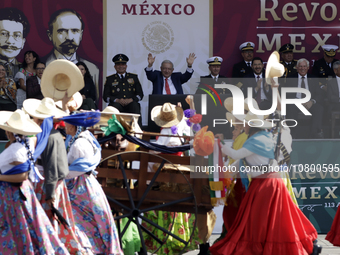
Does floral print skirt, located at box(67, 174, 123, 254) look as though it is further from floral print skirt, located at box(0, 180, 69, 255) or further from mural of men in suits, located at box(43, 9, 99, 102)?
mural of men in suits, located at box(43, 9, 99, 102)

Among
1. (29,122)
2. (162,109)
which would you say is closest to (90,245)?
(29,122)

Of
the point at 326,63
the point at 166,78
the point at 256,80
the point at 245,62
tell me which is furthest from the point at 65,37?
the point at 326,63

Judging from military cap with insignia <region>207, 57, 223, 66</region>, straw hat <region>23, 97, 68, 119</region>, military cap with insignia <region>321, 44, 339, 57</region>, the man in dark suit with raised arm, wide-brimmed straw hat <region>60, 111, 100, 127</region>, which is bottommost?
wide-brimmed straw hat <region>60, 111, 100, 127</region>

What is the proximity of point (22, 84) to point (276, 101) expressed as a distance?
604 centimetres

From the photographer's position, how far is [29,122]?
433cm

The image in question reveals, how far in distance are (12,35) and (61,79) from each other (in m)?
5.76

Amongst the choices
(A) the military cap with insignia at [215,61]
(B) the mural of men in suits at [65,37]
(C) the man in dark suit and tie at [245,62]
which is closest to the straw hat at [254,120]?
(A) the military cap with insignia at [215,61]

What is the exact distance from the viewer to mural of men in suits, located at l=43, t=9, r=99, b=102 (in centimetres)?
1059

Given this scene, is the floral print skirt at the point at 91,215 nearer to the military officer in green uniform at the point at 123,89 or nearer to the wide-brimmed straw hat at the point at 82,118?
the wide-brimmed straw hat at the point at 82,118

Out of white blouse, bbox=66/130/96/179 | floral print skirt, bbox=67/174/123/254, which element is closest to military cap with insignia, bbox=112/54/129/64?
white blouse, bbox=66/130/96/179

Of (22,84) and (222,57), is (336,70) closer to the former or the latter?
(222,57)

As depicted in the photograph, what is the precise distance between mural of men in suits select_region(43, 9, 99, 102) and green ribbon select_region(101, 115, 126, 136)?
17.9 ft

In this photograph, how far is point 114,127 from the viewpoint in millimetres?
5266

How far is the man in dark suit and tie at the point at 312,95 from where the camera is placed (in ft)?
29.7
